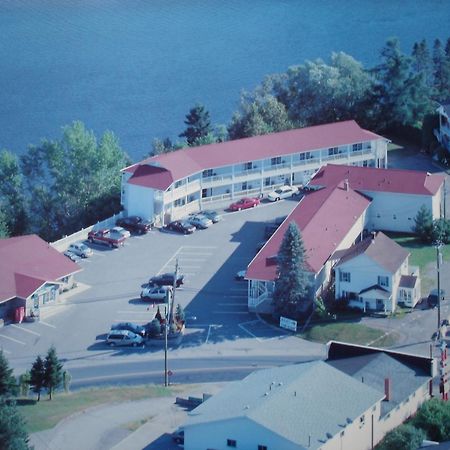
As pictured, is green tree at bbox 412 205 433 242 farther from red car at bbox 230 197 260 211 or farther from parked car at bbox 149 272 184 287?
parked car at bbox 149 272 184 287

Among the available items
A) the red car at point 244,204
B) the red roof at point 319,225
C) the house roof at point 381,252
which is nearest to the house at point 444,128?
the red roof at point 319,225

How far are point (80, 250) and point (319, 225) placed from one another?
46.9ft

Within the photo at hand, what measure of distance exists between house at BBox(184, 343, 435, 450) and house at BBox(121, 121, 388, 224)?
27270 mm

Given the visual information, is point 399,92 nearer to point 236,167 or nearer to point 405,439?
point 236,167

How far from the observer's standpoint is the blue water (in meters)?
128

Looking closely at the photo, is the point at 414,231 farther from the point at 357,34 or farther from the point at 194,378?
the point at 357,34

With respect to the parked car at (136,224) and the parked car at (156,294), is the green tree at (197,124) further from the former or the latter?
the parked car at (156,294)

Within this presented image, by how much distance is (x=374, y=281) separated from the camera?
207ft

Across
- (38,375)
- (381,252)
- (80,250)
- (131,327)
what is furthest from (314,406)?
(80,250)

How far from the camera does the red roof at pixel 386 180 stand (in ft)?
244

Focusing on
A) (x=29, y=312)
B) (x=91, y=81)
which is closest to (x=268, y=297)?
(x=29, y=312)

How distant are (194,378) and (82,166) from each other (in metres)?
34.7

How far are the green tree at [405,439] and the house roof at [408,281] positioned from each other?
1685 centimetres

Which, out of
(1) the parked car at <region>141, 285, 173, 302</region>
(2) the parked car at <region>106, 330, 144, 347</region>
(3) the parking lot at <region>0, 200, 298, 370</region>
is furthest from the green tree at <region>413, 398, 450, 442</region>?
(1) the parked car at <region>141, 285, 173, 302</region>
